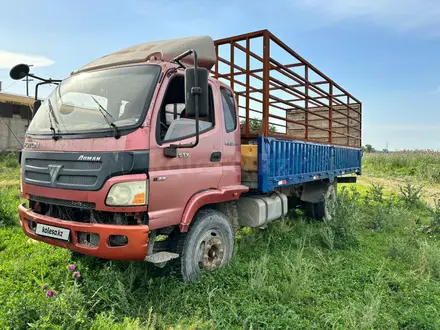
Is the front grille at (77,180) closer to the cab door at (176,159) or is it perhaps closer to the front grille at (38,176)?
the front grille at (38,176)

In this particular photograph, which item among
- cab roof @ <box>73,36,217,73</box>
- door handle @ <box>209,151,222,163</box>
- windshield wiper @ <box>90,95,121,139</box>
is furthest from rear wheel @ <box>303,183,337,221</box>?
windshield wiper @ <box>90,95,121,139</box>

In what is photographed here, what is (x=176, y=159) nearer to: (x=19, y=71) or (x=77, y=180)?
(x=77, y=180)

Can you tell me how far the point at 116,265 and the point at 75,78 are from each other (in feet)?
6.97

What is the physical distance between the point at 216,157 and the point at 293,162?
1.78 metres

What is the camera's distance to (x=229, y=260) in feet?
12.3

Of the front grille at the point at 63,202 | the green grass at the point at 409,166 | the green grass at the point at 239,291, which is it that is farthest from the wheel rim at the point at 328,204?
the green grass at the point at 409,166

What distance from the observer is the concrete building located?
16078mm

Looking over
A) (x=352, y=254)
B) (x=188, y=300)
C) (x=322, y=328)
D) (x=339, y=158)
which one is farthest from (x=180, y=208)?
(x=339, y=158)

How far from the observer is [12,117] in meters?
16.6

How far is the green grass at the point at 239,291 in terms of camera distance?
246cm

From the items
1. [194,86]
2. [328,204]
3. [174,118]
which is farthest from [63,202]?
[328,204]

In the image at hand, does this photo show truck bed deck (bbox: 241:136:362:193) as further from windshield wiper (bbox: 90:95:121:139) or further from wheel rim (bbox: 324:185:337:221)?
windshield wiper (bbox: 90:95:121:139)

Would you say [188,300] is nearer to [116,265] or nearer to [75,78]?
[116,265]

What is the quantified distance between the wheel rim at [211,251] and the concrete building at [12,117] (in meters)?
16.1
